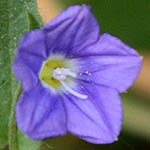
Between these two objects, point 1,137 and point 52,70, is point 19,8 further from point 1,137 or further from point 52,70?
point 1,137

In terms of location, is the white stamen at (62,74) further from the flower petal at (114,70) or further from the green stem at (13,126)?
the green stem at (13,126)

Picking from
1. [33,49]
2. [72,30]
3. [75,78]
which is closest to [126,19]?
[75,78]

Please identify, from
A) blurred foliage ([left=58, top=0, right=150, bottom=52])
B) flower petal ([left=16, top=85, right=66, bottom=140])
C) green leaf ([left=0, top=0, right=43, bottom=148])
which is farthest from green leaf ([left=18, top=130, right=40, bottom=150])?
blurred foliage ([left=58, top=0, right=150, bottom=52])

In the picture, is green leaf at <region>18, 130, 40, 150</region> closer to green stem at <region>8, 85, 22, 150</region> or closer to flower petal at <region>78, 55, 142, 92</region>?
green stem at <region>8, 85, 22, 150</region>

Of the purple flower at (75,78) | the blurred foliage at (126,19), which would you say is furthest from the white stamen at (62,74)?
the blurred foliage at (126,19)

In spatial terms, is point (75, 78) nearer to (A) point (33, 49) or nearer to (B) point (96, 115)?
(B) point (96, 115)

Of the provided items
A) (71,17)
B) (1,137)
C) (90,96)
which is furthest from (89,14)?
(1,137)
